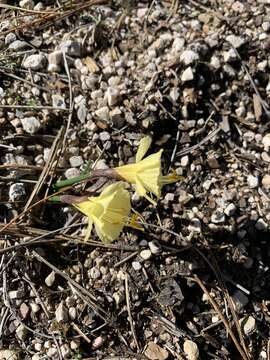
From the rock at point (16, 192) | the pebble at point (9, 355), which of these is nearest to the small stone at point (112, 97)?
the rock at point (16, 192)

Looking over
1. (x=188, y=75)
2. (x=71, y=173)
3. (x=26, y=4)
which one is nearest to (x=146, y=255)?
(x=71, y=173)

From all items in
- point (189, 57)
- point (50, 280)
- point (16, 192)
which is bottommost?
point (50, 280)

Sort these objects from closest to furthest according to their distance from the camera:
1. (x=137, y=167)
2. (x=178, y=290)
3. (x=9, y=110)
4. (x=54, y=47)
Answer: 1. (x=137, y=167)
2. (x=178, y=290)
3. (x=9, y=110)
4. (x=54, y=47)

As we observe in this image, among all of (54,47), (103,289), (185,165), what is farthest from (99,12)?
(103,289)

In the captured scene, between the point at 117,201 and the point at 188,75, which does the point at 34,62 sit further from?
the point at 117,201

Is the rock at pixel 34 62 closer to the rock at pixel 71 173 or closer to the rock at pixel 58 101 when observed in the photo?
the rock at pixel 58 101

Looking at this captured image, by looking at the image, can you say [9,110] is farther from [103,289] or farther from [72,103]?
[103,289]
